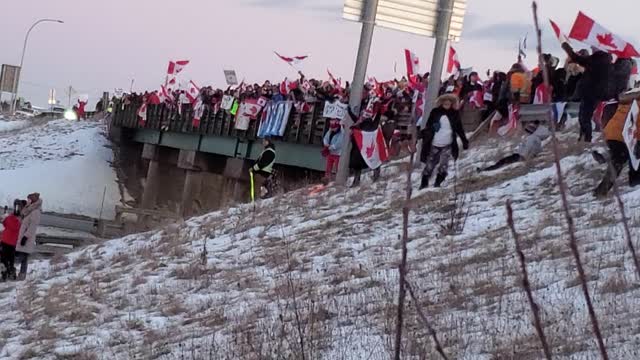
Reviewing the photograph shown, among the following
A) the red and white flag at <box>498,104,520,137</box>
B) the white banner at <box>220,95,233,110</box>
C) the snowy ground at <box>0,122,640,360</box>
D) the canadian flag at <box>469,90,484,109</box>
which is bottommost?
the snowy ground at <box>0,122,640,360</box>

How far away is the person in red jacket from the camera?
59.3ft

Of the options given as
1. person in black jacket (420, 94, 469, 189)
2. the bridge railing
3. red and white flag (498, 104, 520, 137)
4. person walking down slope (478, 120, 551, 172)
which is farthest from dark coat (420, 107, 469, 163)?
red and white flag (498, 104, 520, 137)

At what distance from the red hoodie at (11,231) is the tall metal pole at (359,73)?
5.77 m

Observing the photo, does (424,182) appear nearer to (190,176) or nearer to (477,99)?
(477,99)

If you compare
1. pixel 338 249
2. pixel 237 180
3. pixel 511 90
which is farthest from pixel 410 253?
pixel 237 180

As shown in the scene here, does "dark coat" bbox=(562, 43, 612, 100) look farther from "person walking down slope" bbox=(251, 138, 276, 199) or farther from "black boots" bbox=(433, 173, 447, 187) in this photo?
"person walking down slope" bbox=(251, 138, 276, 199)

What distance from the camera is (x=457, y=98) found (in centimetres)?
1717

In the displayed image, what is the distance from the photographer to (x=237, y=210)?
67.3 feet

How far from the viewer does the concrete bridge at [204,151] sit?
3178 centimetres

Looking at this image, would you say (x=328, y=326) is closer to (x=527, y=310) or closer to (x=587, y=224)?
(x=527, y=310)

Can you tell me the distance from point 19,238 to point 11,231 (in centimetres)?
29

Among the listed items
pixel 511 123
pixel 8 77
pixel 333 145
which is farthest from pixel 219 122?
pixel 8 77

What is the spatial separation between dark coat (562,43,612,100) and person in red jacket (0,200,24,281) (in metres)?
8.80

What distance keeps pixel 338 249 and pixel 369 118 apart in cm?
787
